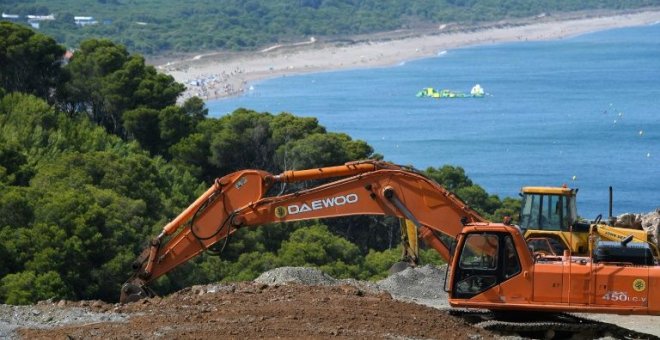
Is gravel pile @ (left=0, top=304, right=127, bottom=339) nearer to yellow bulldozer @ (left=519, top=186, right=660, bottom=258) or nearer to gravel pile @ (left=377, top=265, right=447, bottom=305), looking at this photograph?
gravel pile @ (left=377, top=265, right=447, bottom=305)

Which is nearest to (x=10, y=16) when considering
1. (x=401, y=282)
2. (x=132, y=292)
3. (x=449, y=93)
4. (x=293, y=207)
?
(x=449, y=93)

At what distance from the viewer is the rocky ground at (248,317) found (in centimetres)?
1791

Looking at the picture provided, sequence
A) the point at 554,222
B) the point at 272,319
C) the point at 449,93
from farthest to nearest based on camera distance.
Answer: the point at 449,93 → the point at 554,222 → the point at 272,319

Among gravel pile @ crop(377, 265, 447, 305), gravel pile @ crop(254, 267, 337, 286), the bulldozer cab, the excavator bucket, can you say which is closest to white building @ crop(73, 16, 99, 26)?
gravel pile @ crop(254, 267, 337, 286)

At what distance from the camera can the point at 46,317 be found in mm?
19016

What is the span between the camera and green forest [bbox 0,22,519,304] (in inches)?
1250

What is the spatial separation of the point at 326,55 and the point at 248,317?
13793 centimetres

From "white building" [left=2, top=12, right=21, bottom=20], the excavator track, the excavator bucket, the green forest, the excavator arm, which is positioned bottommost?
"white building" [left=2, top=12, right=21, bottom=20]

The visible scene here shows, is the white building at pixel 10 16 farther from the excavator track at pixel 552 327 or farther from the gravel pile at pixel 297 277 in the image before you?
the excavator track at pixel 552 327

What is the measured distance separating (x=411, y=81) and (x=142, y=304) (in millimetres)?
109731

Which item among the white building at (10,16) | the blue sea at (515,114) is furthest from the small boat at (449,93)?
the white building at (10,16)

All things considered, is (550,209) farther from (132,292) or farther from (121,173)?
(121,173)

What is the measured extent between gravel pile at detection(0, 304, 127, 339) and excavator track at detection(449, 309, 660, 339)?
5269mm

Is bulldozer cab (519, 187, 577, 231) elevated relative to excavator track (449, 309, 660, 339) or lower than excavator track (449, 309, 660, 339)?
elevated
